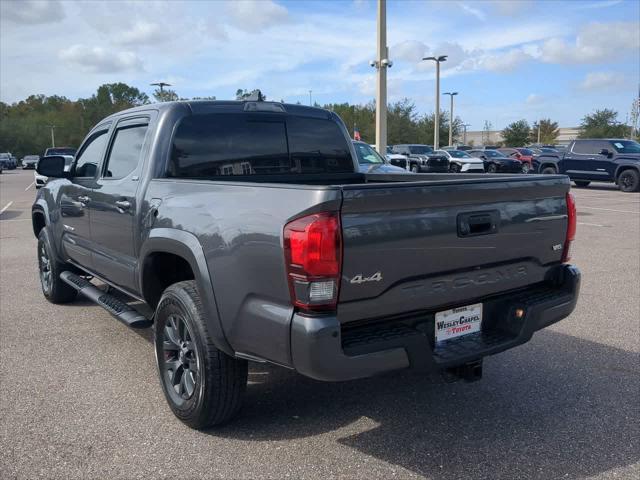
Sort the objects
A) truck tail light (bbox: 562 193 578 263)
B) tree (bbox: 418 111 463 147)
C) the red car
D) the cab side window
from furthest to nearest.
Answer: tree (bbox: 418 111 463 147) < the red car < the cab side window < truck tail light (bbox: 562 193 578 263)

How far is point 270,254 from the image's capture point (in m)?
2.80

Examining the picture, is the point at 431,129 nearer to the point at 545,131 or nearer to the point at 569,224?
the point at 545,131

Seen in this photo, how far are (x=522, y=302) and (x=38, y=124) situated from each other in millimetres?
107404

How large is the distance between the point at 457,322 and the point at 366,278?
30.6 inches

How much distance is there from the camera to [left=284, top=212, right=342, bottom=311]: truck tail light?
263 cm

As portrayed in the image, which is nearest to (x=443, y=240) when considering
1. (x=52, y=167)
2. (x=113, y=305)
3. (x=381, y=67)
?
(x=113, y=305)

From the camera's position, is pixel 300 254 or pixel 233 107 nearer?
pixel 300 254

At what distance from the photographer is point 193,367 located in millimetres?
3549

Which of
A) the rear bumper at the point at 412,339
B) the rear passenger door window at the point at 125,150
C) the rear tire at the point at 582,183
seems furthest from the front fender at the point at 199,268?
the rear tire at the point at 582,183

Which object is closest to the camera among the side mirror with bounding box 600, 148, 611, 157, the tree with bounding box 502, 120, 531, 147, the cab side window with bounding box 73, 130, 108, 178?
the cab side window with bounding box 73, 130, 108, 178

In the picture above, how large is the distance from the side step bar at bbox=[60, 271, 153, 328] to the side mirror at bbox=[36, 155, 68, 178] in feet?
3.22

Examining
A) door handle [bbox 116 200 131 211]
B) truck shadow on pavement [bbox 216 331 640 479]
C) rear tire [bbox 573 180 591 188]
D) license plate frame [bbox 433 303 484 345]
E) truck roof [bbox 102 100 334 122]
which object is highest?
truck roof [bbox 102 100 334 122]

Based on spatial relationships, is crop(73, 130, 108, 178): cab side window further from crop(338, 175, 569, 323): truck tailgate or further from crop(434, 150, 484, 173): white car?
crop(434, 150, 484, 173): white car

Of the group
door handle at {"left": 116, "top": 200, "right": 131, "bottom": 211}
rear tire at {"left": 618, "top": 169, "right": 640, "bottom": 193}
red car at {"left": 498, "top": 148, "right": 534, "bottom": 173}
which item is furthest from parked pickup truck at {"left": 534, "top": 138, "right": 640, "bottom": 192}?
door handle at {"left": 116, "top": 200, "right": 131, "bottom": 211}
